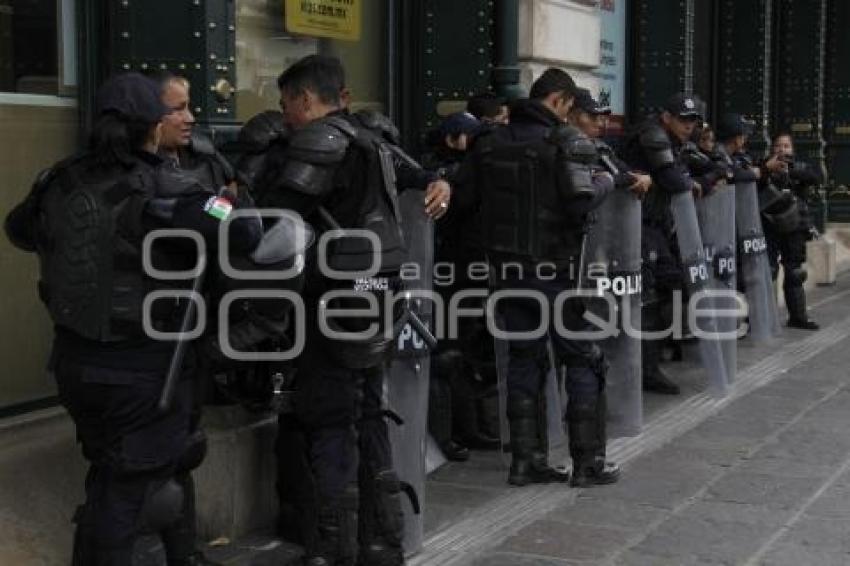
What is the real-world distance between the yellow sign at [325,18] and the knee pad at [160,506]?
346 cm

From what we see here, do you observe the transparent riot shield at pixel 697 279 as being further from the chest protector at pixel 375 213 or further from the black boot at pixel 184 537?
the black boot at pixel 184 537

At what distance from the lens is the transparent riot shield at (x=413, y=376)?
4.78 m

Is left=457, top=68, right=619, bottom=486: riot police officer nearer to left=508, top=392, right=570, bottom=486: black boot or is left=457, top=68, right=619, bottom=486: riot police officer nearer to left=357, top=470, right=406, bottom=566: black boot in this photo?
left=508, top=392, right=570, bottom=486: black boot

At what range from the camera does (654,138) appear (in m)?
7.66

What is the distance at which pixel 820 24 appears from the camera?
14.4 m

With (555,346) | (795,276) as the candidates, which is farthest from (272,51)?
(795,276)

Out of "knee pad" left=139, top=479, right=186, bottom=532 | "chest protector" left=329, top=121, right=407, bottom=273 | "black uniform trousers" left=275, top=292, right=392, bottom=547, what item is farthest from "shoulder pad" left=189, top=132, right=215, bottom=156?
"knee pad" left=139, top=479, right=186, bottom=532

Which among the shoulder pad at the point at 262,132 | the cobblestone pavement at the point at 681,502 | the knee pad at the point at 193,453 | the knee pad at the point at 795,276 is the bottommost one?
the cobblestone pavement at the point at 681,502

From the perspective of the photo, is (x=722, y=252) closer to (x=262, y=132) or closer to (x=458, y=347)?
(x=458, y=347)

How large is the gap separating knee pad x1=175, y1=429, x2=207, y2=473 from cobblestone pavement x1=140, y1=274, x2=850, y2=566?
0.97 ft

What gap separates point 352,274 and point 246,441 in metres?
1.11

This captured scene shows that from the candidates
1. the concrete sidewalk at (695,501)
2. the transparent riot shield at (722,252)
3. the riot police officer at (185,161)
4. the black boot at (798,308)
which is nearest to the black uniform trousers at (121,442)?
the riot police officer at (185,161)

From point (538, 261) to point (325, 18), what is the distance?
2195mm

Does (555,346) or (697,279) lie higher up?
(697,279)
